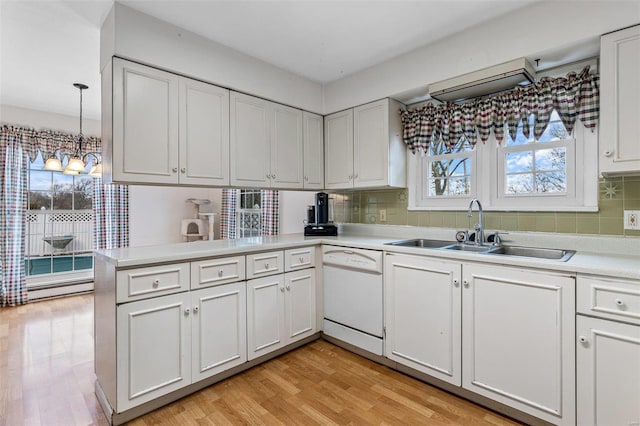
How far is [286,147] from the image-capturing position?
3.06 metres

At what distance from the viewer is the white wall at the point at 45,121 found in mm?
4008

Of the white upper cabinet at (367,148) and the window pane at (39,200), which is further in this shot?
the window pane at (39,200)

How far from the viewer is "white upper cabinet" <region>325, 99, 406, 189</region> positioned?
2836 millimetres

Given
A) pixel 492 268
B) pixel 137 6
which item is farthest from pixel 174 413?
pixel 137 6

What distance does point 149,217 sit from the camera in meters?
5.23

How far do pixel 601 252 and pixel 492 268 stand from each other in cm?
75

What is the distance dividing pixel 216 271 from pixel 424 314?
1415mm

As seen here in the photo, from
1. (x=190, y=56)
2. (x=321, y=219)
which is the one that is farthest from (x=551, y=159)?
(x=190, y=56)

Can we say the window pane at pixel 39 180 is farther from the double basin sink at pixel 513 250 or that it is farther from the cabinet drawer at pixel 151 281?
the double basin sink at pixel 513 250

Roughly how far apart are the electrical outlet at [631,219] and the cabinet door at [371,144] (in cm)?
155

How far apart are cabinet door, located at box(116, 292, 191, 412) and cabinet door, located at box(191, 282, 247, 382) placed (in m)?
0.06

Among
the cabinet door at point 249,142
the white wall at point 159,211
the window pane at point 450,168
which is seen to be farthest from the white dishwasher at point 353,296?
the white wall at point 159,211

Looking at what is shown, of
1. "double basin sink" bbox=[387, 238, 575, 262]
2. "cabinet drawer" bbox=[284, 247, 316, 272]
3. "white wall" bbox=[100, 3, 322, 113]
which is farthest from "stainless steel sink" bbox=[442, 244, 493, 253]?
"white wall" bbox=[100, 3, 322, 113]

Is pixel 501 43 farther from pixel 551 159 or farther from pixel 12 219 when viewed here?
pixel 12 219
